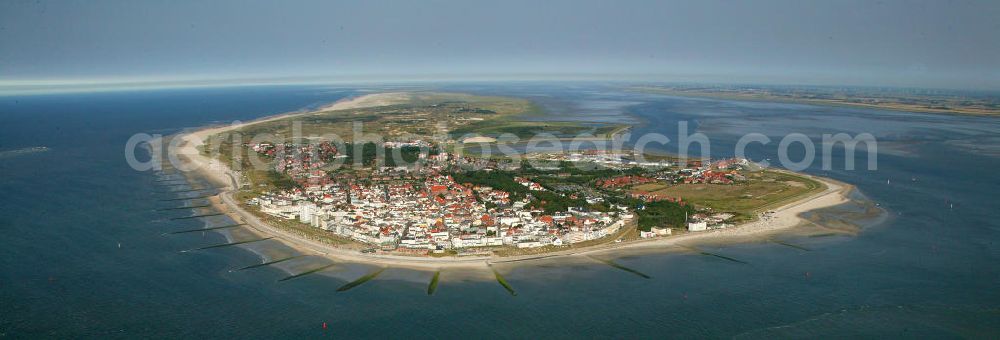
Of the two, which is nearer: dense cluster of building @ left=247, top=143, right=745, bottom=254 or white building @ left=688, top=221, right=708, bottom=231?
dense cluster of building @ left=247, top=143, right=745, bottom=254

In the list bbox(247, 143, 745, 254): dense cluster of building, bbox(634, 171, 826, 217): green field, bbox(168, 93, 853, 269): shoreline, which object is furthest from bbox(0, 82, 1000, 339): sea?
bbox(634, 171, 826, 217): green field

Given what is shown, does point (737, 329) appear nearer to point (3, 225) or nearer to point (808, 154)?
point (3, 225)

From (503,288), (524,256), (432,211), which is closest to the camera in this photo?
(503,288)

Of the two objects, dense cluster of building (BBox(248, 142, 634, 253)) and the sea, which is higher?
dense cluster of building (BBox(248, 142, 634, 253))

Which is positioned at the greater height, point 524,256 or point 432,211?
point 432,211

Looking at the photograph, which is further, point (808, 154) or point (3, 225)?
point (808, 154)

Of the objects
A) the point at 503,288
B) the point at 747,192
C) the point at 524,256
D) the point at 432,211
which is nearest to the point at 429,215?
the point at 432,211

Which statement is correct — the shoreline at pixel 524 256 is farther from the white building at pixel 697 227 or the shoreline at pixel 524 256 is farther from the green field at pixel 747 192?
the green field at pixel 747 192

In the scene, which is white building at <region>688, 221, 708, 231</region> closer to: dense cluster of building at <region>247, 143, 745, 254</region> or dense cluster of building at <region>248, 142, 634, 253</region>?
dense cluster of building at <region>247, 143, 745, 254</region>

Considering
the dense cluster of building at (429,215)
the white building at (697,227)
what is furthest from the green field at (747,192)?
the dense cluster of building at (429,215)

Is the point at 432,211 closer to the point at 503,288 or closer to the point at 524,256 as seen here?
the point at 524,256

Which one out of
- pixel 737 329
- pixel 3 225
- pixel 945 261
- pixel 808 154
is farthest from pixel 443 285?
pixel 808 154
